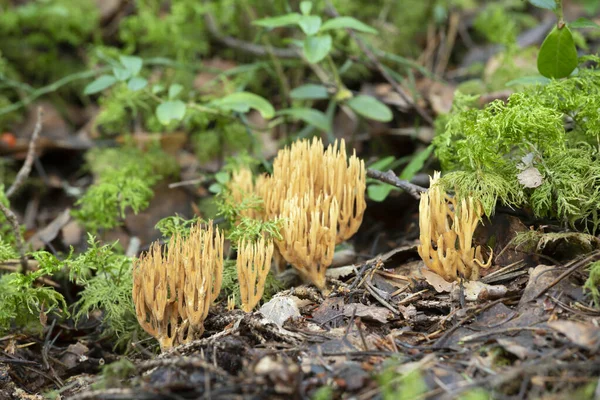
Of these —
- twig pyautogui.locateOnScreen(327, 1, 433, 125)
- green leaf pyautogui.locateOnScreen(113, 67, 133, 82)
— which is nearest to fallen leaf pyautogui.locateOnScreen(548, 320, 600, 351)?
twig pyautogui.locateOnScreen(327, 1, 433, 125)

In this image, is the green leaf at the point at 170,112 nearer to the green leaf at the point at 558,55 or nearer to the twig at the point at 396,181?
the twig at the point at 396,181

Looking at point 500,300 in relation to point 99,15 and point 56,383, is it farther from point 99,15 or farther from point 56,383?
point 99,15

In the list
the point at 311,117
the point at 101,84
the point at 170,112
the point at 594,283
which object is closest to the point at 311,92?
the point at 311,117

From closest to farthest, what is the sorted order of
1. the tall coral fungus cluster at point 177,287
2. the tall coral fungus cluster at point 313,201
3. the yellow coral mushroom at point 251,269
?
the tall coral fungus cluster at point 177,287, the yellow coral mushroom at point 251,269, the tall coral fungus cluster at point 313,201

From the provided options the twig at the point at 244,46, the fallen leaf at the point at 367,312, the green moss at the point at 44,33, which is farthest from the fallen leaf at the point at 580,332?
the green moss at the point at 44,33

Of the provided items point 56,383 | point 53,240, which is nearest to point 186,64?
point 53,240

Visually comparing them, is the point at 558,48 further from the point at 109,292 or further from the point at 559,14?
the point at 109,292
